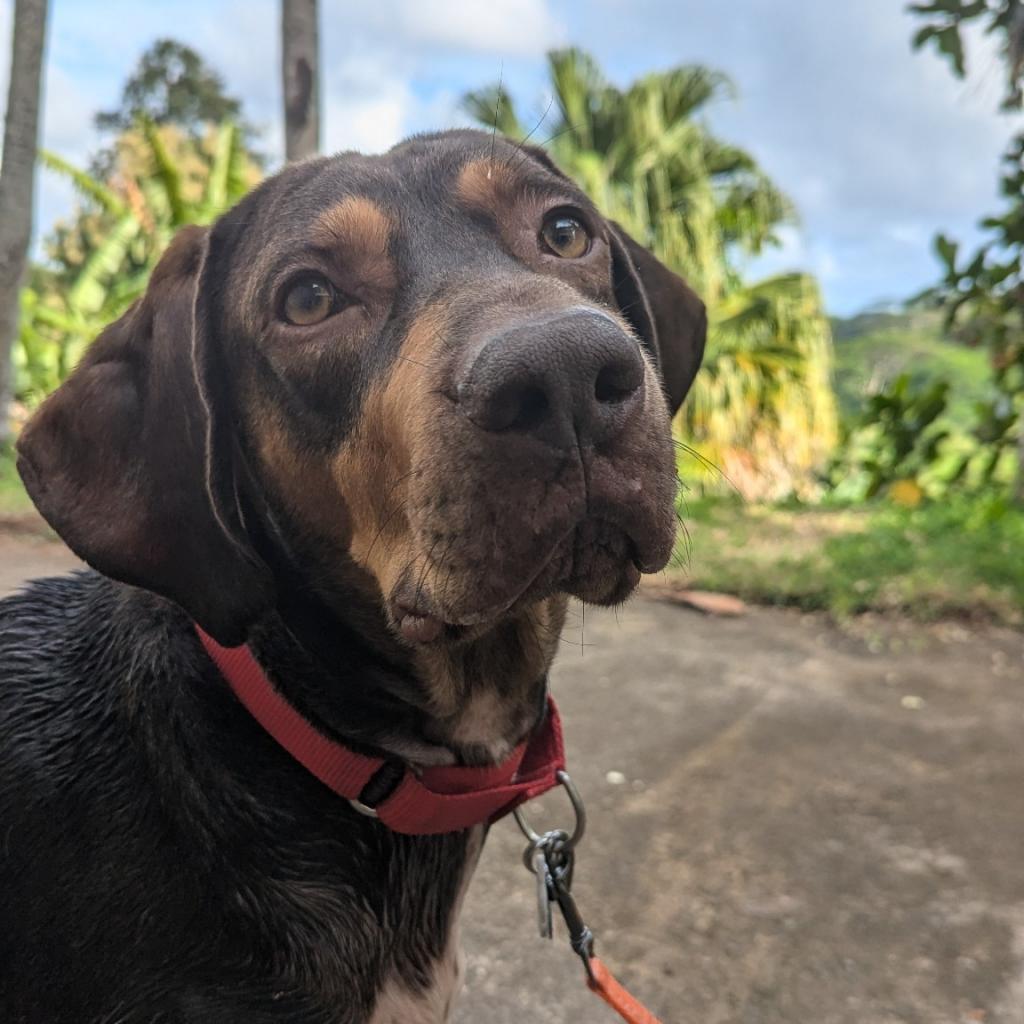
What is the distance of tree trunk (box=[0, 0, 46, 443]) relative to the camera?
9586 mm

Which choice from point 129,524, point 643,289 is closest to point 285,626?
point 129,524

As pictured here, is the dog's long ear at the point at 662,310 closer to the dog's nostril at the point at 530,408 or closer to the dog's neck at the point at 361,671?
the dog's neck at the point at 361,671

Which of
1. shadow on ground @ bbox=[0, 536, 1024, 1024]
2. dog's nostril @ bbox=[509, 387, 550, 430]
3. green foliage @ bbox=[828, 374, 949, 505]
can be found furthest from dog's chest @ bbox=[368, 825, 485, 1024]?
green foliage @ bbox=[828, 374, 949, 505]

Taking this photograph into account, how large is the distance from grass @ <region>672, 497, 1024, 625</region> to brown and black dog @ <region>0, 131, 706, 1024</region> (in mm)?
3579

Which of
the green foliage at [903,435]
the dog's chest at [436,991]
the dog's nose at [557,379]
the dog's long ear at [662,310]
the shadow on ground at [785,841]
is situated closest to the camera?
the dog's nose at [557,379]

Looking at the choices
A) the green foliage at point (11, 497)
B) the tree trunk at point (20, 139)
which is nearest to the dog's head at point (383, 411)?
the green foliage at point (11, 497)

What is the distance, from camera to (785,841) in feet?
11.0

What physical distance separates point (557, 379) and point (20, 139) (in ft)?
34.1

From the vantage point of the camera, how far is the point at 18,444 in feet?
6.03

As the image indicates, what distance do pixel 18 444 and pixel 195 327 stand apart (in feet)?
1.31

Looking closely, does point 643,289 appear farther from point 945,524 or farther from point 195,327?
point 945,524

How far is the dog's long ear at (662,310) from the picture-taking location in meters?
2.29

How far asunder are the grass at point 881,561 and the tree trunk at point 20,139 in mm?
7634

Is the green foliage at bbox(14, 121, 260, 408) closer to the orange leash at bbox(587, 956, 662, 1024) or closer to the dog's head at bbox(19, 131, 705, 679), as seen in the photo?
the dog's head at bbox(19, 131, 705, 679)
